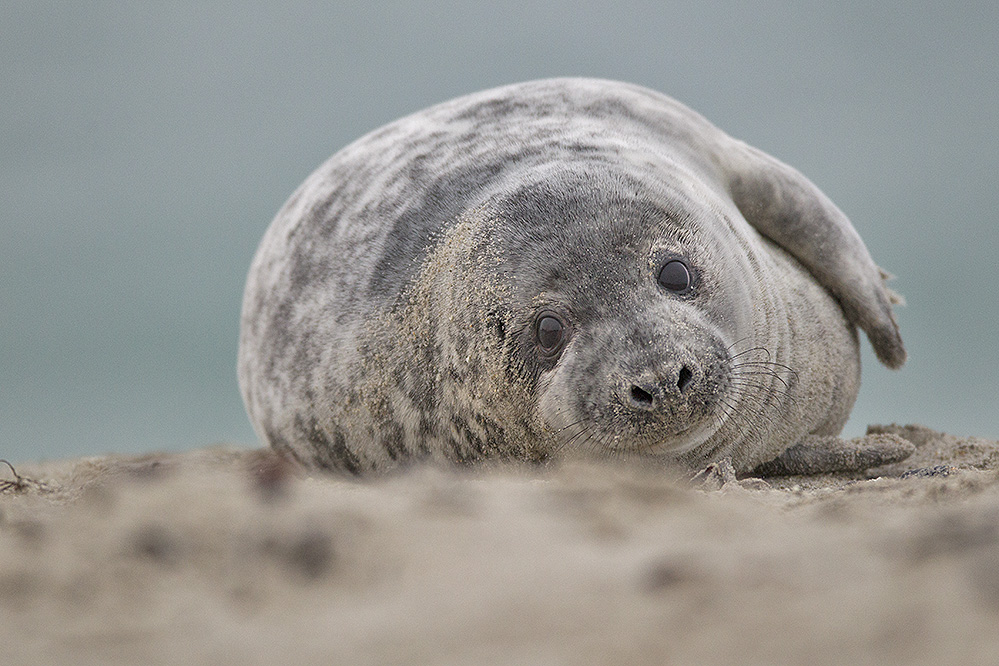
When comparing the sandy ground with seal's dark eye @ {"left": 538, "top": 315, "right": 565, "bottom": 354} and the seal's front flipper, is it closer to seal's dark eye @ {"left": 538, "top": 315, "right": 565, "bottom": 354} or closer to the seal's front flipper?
seal's dark eye @ {"left": 538, "top": 315, "right": 565, "bottom": 354}

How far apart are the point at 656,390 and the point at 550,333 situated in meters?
0.41

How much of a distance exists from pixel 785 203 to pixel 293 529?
10.6 ft

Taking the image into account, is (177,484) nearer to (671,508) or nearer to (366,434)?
(671,508)

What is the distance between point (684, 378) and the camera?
272 centimetres

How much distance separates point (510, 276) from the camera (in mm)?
3002

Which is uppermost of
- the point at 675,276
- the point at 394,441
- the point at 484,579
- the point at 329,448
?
the point at 675,276

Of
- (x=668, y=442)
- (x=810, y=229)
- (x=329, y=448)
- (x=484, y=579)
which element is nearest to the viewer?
(x=484, y=579)

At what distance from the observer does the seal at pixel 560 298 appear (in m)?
2.87

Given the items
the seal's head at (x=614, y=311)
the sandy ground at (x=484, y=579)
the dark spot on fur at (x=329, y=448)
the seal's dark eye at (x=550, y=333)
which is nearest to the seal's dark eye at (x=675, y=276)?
the seal's head at (x=614, y=311)

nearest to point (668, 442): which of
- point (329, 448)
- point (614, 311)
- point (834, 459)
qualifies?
point (614, 311)

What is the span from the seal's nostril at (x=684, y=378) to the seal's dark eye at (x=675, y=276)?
358 mm

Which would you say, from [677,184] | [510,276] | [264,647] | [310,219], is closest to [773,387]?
[677,184]

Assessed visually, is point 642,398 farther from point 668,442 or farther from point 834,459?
point 834,459

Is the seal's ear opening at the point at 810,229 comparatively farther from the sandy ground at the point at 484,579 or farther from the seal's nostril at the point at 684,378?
the sandy ground at the point at 484,579
